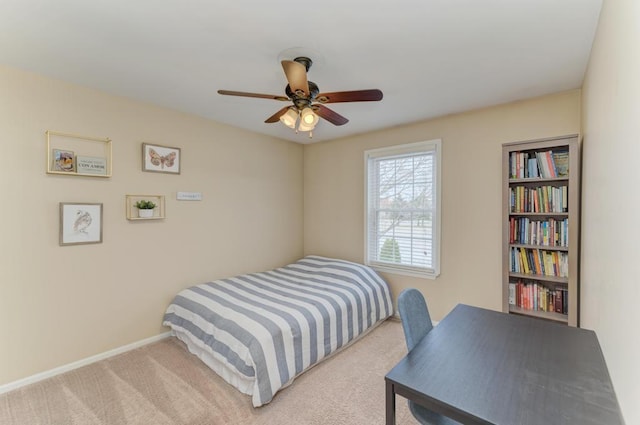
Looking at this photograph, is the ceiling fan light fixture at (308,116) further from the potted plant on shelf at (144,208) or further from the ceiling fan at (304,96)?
the potted plant on shelf at (144,208)

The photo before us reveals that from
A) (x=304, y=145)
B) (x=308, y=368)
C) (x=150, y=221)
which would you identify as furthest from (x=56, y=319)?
(x=304, y=145)

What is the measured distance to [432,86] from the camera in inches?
94.0

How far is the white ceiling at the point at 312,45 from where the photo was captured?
1.50 metres

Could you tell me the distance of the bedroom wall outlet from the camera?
3.06m

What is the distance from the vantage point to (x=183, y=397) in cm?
204

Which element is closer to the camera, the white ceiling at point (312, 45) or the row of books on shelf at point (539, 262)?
the white ceiling at point (312, 45)

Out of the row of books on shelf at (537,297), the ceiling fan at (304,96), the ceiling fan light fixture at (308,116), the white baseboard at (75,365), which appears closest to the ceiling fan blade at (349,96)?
the ceiling fan at (304,96)

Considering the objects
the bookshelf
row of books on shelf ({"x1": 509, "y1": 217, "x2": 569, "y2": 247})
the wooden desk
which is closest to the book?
the bookshelf

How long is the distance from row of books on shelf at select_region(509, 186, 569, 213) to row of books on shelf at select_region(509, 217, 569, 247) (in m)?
0.10

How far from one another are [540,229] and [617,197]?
152 centimetres

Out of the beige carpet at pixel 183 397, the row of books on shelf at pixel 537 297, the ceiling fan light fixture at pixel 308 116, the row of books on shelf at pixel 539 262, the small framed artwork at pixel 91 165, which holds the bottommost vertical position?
the beige carpet at pixel 183 397

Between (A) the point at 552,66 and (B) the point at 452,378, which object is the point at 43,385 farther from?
(A) the point at 552,66

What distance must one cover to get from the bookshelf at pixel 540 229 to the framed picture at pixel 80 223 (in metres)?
3.57

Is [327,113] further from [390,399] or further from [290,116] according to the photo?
[390,399]
